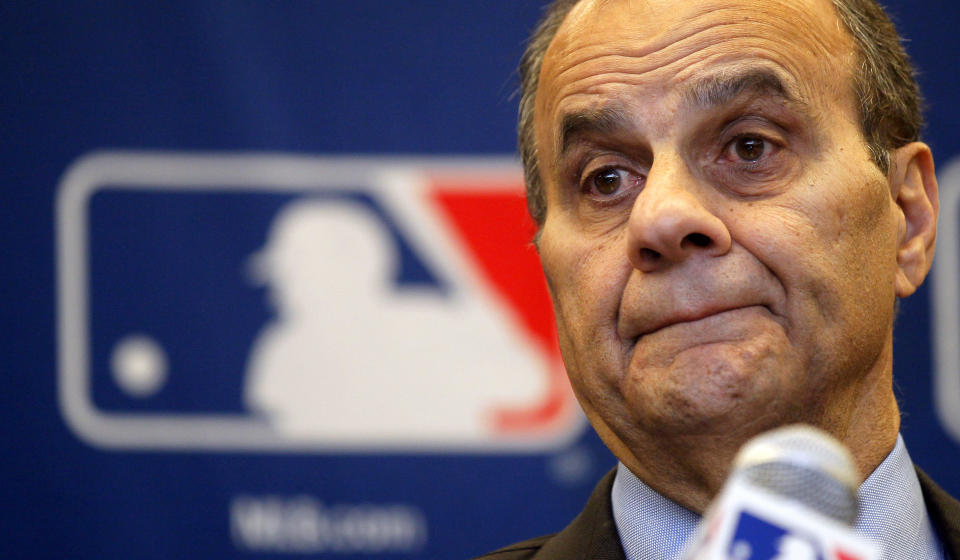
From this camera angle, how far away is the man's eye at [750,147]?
4.45ft

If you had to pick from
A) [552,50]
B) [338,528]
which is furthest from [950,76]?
[338,528]

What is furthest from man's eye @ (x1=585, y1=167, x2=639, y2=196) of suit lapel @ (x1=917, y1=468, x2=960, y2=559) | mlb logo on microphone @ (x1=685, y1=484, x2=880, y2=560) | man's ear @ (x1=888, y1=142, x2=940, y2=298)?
mlb logo on microphone @ (x1=685, y1=484, x2=880, y2=560)

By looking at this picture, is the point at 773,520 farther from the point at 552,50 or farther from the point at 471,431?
the point at 471,431

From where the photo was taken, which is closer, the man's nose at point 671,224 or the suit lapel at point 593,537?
the man's nose at point 671,224

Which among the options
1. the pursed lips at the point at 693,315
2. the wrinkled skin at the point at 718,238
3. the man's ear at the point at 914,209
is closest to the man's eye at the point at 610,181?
the wrinkled skin at the point at 718,238

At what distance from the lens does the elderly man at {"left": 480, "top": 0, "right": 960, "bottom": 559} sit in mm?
1263

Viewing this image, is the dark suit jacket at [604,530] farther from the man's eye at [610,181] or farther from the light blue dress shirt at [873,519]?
the man's eye at [610,181]

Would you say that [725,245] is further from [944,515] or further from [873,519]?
[944,515]

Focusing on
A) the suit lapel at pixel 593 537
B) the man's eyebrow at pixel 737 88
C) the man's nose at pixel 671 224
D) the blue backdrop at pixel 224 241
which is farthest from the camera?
the blue backdrop at pixel 224 241

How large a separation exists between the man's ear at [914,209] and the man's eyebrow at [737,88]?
9.3 inches

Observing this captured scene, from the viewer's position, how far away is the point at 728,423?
4.13 ft

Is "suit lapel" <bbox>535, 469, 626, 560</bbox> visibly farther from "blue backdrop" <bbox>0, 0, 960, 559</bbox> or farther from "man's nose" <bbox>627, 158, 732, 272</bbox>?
"blue backdrop" <bbox>0, 0, 960, 559</bbox>

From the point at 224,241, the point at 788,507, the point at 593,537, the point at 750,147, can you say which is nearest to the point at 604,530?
the point at 593,537

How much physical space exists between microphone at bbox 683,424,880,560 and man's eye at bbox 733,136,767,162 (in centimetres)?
66
